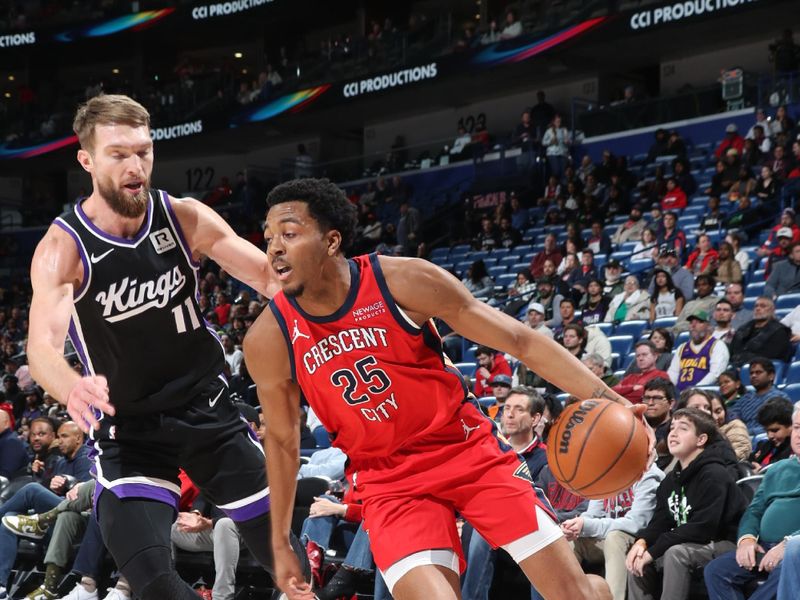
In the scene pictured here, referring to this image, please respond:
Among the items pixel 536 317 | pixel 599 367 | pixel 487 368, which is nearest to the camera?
pixel 599 367

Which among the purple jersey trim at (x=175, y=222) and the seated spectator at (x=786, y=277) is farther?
the seated spectator at (x=786, y=277)

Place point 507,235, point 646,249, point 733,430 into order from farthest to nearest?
point 507,235, point 646,249, point 733,430

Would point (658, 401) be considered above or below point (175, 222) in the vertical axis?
below

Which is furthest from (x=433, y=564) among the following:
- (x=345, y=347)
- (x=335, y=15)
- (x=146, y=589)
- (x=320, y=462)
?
(x=335, y=15)

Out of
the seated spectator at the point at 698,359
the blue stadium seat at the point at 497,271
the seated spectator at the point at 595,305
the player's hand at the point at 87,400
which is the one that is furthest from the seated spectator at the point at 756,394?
the blue stadium seat at the point at 497,271

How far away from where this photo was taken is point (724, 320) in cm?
1023

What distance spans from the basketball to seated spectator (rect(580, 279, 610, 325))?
29.2 feet

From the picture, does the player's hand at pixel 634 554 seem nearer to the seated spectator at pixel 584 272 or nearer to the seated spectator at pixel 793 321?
the seated spectator at pixel 793 321

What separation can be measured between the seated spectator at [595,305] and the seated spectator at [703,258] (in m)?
1.02

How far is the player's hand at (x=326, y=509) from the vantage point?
727cm

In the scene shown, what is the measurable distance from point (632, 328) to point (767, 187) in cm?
362

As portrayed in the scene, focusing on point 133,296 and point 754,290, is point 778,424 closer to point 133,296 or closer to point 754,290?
point 133,296

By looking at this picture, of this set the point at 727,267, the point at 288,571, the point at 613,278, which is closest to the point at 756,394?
the point at 727,267

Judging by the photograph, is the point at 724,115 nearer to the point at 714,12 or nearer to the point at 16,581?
the point at 714,12
